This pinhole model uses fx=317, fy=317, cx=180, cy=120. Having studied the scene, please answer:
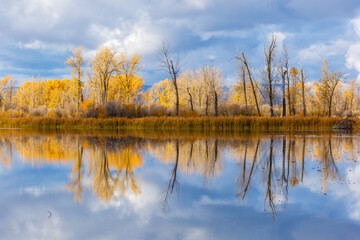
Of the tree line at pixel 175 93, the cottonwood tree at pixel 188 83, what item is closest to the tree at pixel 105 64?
the tree line at pixel 175 93

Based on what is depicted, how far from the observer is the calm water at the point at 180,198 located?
418 cm

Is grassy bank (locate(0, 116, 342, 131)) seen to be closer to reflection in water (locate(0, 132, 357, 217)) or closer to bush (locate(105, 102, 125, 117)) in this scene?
bush (locate(105, 102, 125, 117))

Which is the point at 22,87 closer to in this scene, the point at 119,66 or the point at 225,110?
the point at 119,66

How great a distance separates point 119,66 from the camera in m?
46.0

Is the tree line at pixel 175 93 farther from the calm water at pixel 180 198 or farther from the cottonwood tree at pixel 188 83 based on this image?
the calm water at pixel 180 198

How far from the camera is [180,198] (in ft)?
18.4

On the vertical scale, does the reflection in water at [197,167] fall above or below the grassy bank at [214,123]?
below

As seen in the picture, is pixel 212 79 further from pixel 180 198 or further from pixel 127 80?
pixel 180 198

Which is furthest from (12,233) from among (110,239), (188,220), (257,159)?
(257,159)

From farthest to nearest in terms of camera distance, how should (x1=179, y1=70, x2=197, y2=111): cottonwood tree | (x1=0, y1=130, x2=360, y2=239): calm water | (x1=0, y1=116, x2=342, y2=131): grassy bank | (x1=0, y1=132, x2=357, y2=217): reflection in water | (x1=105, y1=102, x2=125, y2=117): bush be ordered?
(x1=179, y1=70, x2=197, y2=111): cottonwood tree, (x1=105, y1=102, x2=125, y2=117): bush, (x1=0, y1=116, x2=342, y2=131): grassy bank, (x1=0, y1=132, x2=357, y2=217): reflection in water, (x1=0, y1=130, x2=360, y2=239): calm water

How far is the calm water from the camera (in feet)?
13.7

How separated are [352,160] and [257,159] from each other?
2818mm

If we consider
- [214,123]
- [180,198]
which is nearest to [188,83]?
[214,123]

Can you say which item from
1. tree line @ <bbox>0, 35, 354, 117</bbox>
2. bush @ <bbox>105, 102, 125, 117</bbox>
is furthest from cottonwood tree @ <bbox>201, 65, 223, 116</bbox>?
bush @ <bbox>105, 102, 125, 117</bbox>
